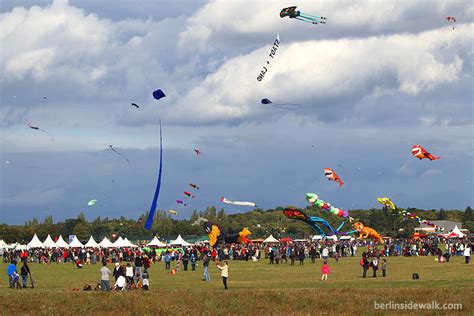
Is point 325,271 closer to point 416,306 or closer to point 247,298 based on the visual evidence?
point 247,298

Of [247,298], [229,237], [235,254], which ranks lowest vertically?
[247,298]

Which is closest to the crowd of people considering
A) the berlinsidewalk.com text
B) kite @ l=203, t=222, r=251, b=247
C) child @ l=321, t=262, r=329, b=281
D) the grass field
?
child @ l=321, t=262, r=329, b=281

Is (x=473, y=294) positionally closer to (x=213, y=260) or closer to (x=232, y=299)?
(x=232, y=299)

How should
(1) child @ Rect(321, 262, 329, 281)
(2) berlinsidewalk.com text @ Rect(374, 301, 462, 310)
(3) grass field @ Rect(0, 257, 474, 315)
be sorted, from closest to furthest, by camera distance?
(2) berlinsidewalk.com text @ Rect(374, 301, 462, 310) < (3) grass field @ Rect(0, 257, 474, 315) < (1) child @ Rect(321, 262, 329, 281)

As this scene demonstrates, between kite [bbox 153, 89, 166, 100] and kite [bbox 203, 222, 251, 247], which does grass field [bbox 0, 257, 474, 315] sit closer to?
kite [bbox 153, 89, 166, 100]

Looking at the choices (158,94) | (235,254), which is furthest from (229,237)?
(158,94)

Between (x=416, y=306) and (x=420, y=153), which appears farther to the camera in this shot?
(x=420, y=153)

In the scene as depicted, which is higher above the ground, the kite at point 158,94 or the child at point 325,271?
the kite at point 158,94

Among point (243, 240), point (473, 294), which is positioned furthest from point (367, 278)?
point (243, 240)

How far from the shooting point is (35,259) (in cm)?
8831

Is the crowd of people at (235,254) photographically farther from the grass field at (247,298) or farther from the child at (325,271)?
the grass field at (247,298)

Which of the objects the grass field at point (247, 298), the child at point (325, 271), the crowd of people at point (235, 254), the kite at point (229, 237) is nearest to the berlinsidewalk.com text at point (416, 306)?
the grass field at point (247, 298)

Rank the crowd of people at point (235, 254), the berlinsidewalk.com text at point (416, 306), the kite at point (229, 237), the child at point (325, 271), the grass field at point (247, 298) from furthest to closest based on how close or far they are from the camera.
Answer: the kite at point (229, 237)
the crowd of people at point (235, 254)
the child at point (325, 271)
the grass field at point (247, 298)
the berlinsidewalk.com text at point (416, 306)

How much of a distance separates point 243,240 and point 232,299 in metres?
55.8
